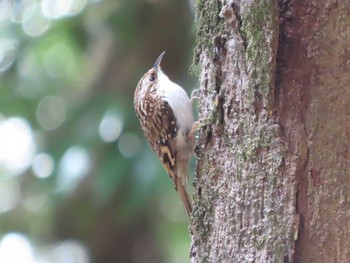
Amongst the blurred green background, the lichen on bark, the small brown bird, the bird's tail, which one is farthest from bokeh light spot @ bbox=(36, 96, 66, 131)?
the lichen on bark

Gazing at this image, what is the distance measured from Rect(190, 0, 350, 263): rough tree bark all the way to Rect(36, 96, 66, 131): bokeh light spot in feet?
7.28

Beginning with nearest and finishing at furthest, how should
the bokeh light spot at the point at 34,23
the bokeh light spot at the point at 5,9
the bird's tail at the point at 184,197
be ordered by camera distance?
the bird's tail at the point at 184,197 < the bokeh light spot at the point at 5,9 < the bokeh light spot at the point at 34,23

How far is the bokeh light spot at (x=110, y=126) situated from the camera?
4.03 meters

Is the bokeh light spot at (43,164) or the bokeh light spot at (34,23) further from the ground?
the bokeh light spot at (34,23)

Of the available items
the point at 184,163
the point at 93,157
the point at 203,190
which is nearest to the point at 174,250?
the point at 93,157

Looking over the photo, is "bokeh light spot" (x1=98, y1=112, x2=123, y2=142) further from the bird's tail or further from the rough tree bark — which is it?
the rough tree bark

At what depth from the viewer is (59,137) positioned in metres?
4.16

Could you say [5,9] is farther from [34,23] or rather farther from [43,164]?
[43,164]

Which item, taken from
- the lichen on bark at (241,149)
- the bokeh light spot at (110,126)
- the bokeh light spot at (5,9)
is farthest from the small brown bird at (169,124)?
the bokeh light spot at (5,9)

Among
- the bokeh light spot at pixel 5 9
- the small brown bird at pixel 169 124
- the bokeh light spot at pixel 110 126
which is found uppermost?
the bokeh light spot at pixel 5 9

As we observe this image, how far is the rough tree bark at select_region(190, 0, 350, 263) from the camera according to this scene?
2064mm

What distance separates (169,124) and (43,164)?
92 cm

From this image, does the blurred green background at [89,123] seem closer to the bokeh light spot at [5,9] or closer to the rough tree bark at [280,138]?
the bokeh light spot at [5,9]

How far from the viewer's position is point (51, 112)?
4.80 meters
